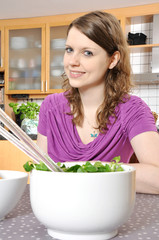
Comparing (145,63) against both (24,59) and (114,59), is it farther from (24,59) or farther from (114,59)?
(114,59)

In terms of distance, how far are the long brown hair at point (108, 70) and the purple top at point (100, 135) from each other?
36mm

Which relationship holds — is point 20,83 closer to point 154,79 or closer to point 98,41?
point 154,79

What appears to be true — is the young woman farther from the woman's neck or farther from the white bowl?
the white bowl

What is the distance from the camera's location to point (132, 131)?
1212 millimetres

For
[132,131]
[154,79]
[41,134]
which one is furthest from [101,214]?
[154,79]

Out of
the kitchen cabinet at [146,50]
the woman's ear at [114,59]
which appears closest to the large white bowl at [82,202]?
the woman's ear at [114,59]

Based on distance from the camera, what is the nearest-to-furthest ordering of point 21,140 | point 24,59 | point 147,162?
point 21,140 → point 147,162 → point 24,59

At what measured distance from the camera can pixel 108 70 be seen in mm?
1355

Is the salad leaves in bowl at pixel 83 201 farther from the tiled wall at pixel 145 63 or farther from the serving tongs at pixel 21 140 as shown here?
the tiled wall at pixel 145 63

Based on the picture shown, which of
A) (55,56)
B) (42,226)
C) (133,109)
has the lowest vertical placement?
(42,226)

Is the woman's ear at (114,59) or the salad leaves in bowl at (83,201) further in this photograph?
the woman's ear at (114,59)

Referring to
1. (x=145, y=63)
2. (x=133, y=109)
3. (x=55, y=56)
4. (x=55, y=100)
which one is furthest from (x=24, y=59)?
(x=133, y=109)

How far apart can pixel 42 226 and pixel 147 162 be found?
2.17 feet

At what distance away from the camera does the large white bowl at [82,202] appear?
44 cm
